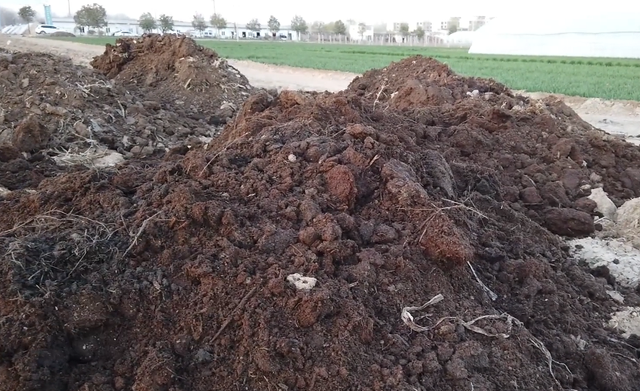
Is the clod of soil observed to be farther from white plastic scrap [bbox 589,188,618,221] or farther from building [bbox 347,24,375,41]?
building [bbox 347,24,375,41]

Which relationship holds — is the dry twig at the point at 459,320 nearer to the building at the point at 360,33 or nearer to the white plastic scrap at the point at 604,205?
the white plastic scrap at the point at 604,205

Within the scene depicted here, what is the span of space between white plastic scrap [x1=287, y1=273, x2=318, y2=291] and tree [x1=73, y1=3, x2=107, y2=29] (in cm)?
9781

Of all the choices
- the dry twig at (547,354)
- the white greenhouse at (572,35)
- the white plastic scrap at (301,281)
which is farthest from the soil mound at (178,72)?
the white greenhouse at (572,35)

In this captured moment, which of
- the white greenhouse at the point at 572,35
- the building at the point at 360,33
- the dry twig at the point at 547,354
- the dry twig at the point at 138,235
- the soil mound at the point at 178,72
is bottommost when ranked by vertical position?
the dry twig at the point at 547,354

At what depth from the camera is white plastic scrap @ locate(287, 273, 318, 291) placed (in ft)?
9.55

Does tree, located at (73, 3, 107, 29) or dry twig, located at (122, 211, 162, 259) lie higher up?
tree, located at (73, 3, 107, 29)

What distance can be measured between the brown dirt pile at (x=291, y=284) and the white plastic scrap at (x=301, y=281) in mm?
38

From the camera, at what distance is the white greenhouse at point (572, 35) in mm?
38844

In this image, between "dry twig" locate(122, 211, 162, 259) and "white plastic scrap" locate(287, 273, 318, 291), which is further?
"dry twig" locate(122, 211, 162, 259)

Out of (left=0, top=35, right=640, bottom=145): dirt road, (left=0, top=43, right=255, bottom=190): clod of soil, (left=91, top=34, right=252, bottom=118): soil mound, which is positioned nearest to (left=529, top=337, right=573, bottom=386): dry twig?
(left=0, top=43, right=255, bottom=190): clod of soil

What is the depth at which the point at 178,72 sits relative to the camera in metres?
12.4

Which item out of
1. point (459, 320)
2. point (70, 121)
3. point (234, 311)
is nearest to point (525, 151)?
point (459, 320)

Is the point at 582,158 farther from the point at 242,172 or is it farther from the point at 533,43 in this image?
the point at 533,43

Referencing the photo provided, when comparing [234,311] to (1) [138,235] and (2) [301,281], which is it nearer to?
(2) [301,281]
